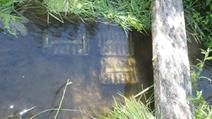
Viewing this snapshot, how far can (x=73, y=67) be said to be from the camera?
3.96 m

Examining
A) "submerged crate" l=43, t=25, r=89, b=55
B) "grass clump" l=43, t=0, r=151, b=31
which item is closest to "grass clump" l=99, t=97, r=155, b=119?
"submerged crate" l=43, t=25, r=89, b=55

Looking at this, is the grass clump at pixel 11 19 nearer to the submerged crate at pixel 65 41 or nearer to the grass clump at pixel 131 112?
the submerged crate at pixel 65 41

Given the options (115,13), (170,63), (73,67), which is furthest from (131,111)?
(115,13)

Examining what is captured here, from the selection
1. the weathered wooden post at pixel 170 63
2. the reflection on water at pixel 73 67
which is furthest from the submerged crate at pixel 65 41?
the weathered wooden post at pixel 170 63

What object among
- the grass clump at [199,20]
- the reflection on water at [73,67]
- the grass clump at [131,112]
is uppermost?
the grass clump at [199,20]

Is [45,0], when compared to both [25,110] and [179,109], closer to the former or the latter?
[25,110]

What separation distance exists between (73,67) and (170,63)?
3.27ft

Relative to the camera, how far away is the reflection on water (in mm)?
3670

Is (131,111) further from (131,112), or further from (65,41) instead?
(65,41)

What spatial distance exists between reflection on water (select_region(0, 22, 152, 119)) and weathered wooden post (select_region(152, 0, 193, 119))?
468mm

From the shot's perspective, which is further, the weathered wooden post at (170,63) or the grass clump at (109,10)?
the grass clump at (109,10)

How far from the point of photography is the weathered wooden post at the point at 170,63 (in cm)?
323

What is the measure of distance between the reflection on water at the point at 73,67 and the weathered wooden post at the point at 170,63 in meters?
0.47

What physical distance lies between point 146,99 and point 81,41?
0.92 m
